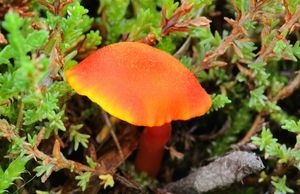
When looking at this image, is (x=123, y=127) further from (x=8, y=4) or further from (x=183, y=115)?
(x=8, y=4)

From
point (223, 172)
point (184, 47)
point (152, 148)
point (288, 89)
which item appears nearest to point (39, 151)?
point (152, 148)

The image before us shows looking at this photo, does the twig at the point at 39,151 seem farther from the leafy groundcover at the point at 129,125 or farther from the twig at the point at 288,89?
the twig at the point at 288,89

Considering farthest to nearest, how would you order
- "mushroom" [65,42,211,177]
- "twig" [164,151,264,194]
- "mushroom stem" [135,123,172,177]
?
1. "mushroom stem" [135,123,172,177]
2. "twig" [164,151,264,194]
3. "mushroom" [65,42,211,177]

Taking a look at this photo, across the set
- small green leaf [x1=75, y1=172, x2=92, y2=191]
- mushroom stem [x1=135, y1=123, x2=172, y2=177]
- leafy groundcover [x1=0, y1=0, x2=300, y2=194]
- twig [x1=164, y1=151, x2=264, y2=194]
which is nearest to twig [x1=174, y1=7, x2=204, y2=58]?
leafy groundcover [x1=0, y1=0, x2=300, y2=194]

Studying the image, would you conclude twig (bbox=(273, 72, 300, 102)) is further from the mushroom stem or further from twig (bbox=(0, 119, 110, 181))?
twig (bbox=(0, 119, 110, 181))

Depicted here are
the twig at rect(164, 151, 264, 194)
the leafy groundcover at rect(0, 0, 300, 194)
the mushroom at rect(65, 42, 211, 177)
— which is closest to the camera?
the mushroom at rect(65, 42, 211, 177)

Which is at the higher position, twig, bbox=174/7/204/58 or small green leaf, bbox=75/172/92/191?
twig, bbox=174/7/204/58
